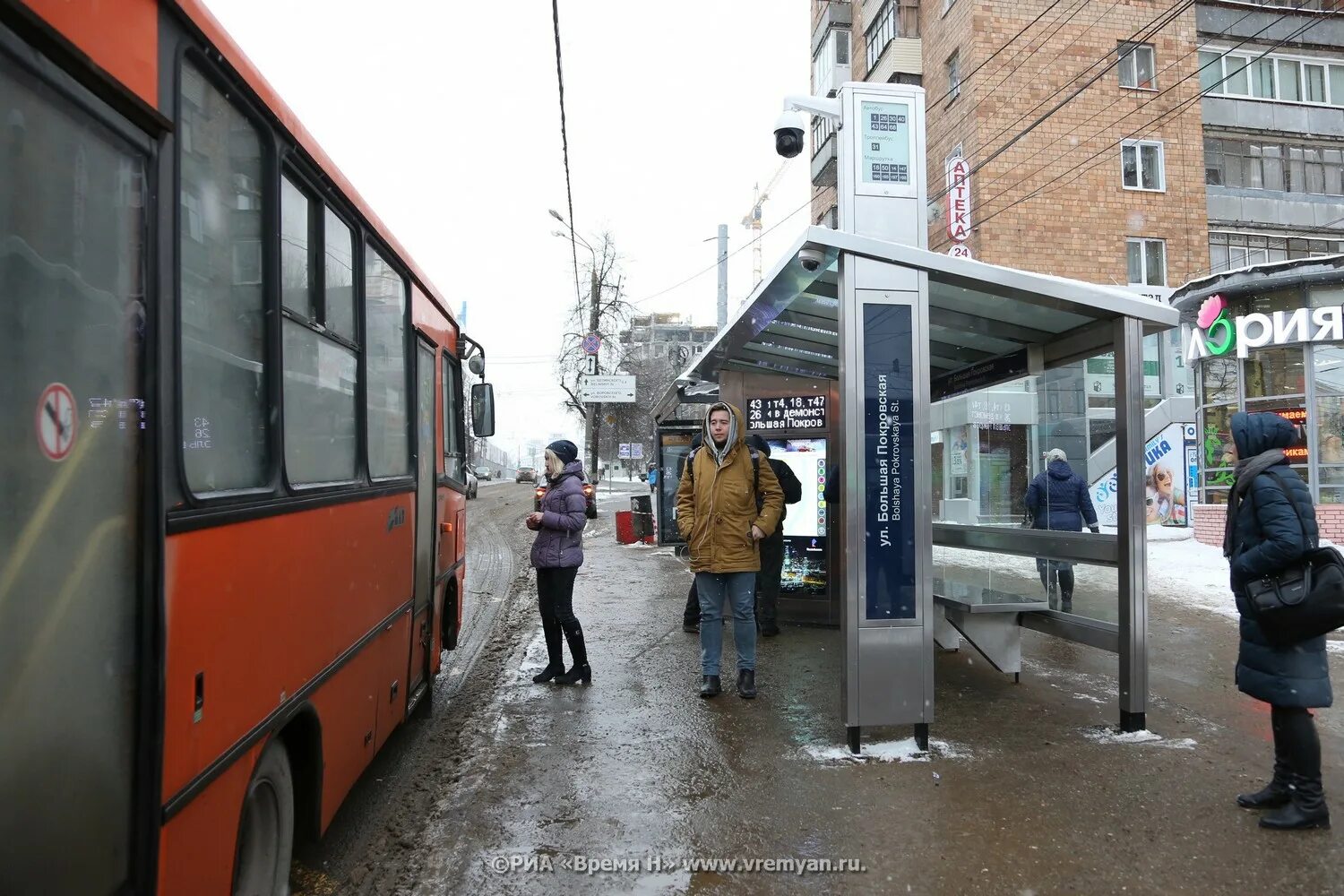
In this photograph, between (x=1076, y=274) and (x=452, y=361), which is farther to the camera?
(x=1076, y=274)

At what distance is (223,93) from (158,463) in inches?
43.7

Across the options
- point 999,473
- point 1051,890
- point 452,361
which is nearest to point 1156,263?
point 999,473

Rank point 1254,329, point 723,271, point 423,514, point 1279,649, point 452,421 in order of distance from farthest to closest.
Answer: point 723,271, point 1254,329, point 452,421, point 423,514, point 1279,649

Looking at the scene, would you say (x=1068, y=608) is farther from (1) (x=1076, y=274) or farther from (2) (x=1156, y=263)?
(2) (x=1156, y=263)

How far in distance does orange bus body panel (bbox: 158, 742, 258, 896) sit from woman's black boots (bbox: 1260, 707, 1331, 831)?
391 cm

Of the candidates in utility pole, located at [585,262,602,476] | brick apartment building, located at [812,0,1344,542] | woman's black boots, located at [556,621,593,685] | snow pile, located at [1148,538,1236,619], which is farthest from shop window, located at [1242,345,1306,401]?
utility pole, located at [585,262,602,476]

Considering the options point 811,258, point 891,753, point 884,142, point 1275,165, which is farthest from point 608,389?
point 891,753

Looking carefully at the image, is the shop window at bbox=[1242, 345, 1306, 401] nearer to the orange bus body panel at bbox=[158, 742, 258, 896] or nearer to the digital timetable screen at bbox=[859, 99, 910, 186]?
the digital timetable screen at bbox=[859, 99, 910, 186]

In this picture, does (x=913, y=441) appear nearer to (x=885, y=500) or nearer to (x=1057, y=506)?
(x=885, y=500)

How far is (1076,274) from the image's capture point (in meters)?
20.5

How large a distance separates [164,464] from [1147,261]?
76.1 feet

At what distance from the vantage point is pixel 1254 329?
45.2 ft

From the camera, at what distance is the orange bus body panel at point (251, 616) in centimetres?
198

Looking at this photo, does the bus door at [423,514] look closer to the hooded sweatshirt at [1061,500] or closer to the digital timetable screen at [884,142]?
the digital timetable screen at [884,142]
